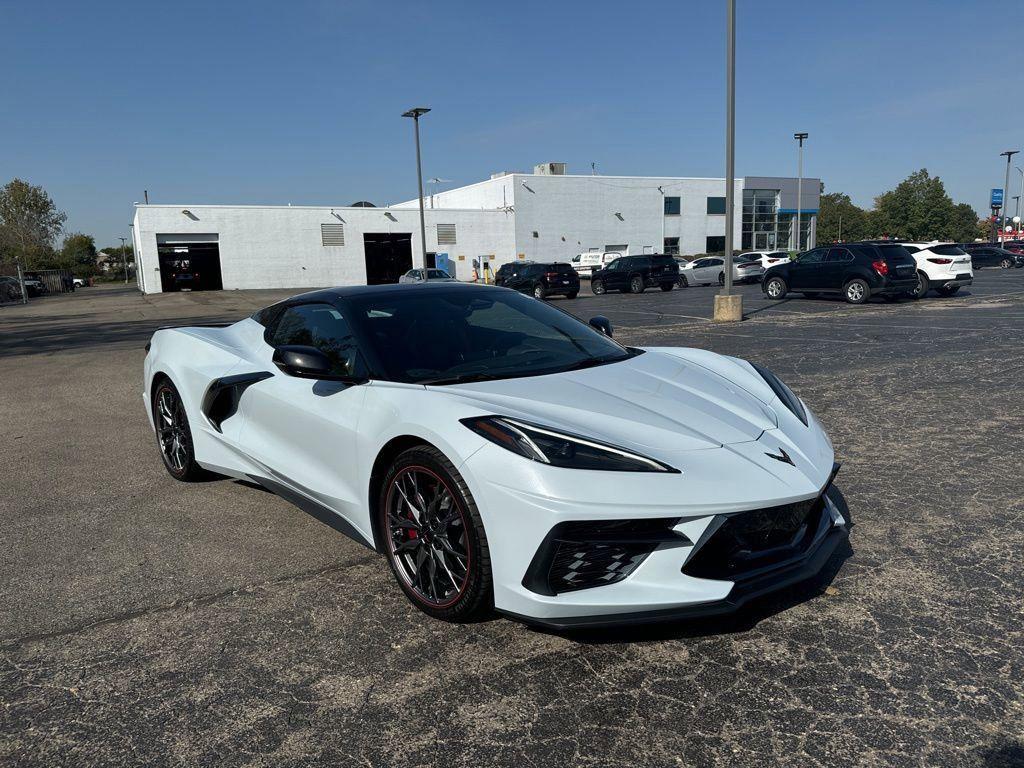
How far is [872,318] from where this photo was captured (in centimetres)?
1509

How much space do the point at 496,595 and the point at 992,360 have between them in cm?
881

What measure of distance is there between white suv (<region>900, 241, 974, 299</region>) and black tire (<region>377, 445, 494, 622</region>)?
66.1 ft

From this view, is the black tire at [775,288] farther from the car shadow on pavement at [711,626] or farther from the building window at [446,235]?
the building window at [446,235]

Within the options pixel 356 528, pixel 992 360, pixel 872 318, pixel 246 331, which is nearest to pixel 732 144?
pixel 872 318

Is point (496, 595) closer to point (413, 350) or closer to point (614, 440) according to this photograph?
point (614, 440)

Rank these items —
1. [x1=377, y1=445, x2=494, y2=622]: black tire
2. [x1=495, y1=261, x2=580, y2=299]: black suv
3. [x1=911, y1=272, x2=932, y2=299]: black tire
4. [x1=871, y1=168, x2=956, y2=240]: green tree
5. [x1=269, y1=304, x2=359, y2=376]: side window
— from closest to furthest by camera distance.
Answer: [x1=377, y1=445, x2=494, y2=622]: black tire, [x1=269, y1=304, x2=359, y2=376]: side window, [x1=911, y1=272, x2=932, y2=299]: black tire, [x1=495, y1=261, x2=580, y2=299]: black suv, [x1=871, y1=168, x2=956, y2=240]: green tree

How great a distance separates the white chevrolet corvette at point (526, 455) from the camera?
2477mm

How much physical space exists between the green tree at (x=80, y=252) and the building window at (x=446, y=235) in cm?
6061

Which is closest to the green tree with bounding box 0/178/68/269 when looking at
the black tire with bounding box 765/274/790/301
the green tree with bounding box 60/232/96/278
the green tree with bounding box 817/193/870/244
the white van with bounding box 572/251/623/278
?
the green tree with bounding box 60/232/96/278

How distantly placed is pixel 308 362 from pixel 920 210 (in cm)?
8591

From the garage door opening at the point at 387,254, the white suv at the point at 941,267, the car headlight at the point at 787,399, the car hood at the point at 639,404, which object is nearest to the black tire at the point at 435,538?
the car hood at the point at 639,404

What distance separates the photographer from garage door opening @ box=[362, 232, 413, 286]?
5128 centimetres

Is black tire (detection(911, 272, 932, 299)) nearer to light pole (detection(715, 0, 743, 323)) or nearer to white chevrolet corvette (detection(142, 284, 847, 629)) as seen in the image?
light pole (detection(715, 0, 743, 323))

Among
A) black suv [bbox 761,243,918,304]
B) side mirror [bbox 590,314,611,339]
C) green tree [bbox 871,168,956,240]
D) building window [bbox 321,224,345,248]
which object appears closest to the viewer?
side mirror [bbox 590,314,611,339]
